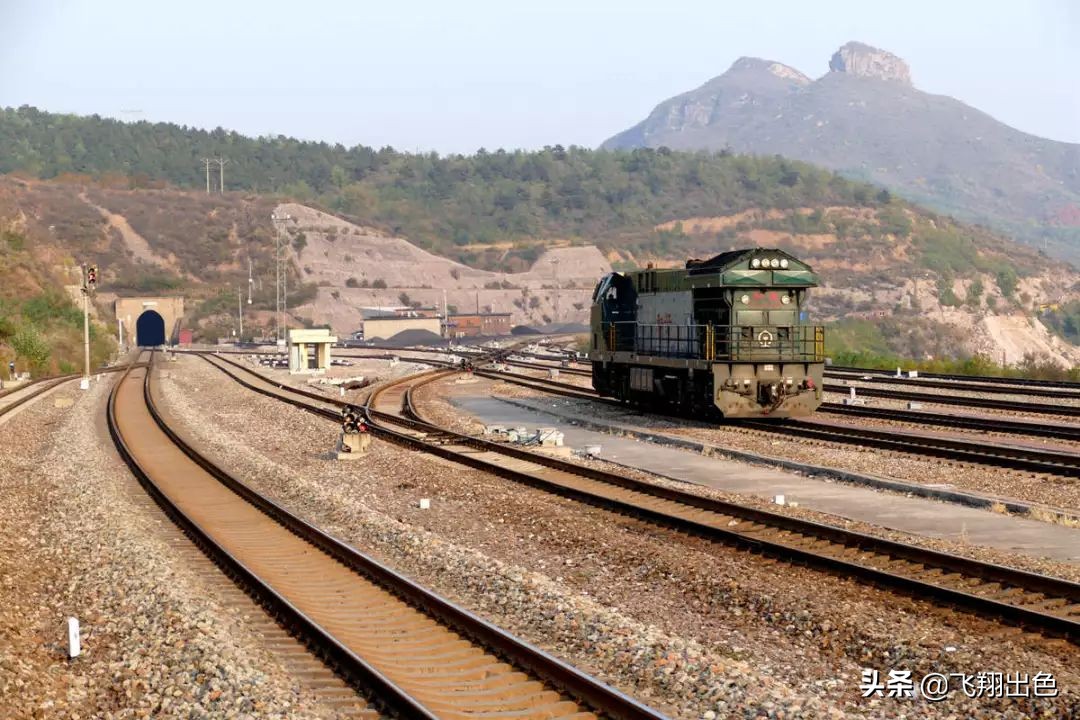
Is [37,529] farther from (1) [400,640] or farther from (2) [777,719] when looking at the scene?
(2) [777,719]

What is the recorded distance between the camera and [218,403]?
40.3 metres

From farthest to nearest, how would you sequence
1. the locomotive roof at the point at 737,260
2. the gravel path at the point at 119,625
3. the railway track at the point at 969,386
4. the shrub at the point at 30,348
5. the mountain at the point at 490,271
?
1. the mountain at the point at 490,271
2. the shrub at the point at 30,348
3. the railway track at the point at 969,386
4. the locomotive roof at the point at 737,260
5. the gravel path at the point at 119,625

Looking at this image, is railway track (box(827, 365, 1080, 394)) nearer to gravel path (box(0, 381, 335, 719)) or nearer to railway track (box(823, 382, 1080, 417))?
railway track (box(823, 382, 1080, 417))

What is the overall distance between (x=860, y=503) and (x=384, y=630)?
28.9 feet

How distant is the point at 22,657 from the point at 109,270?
147521mm

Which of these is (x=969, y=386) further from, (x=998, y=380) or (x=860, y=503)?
(x=860, y=503)

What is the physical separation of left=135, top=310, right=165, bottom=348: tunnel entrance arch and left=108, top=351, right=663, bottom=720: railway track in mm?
122471

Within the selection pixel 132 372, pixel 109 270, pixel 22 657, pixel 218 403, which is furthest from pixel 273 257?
pixel 22 657

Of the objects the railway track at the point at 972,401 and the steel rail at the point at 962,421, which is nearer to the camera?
the steel rail at the point at 962,421

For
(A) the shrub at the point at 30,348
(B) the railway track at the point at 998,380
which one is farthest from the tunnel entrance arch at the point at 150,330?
(B) the railway track at the point at 998,380

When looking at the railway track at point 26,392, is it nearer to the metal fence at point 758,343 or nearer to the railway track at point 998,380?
the metal fence at point 758,343

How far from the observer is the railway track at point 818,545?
408 inches

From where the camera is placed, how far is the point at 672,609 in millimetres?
10953

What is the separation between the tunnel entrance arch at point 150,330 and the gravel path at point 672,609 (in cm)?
12238
